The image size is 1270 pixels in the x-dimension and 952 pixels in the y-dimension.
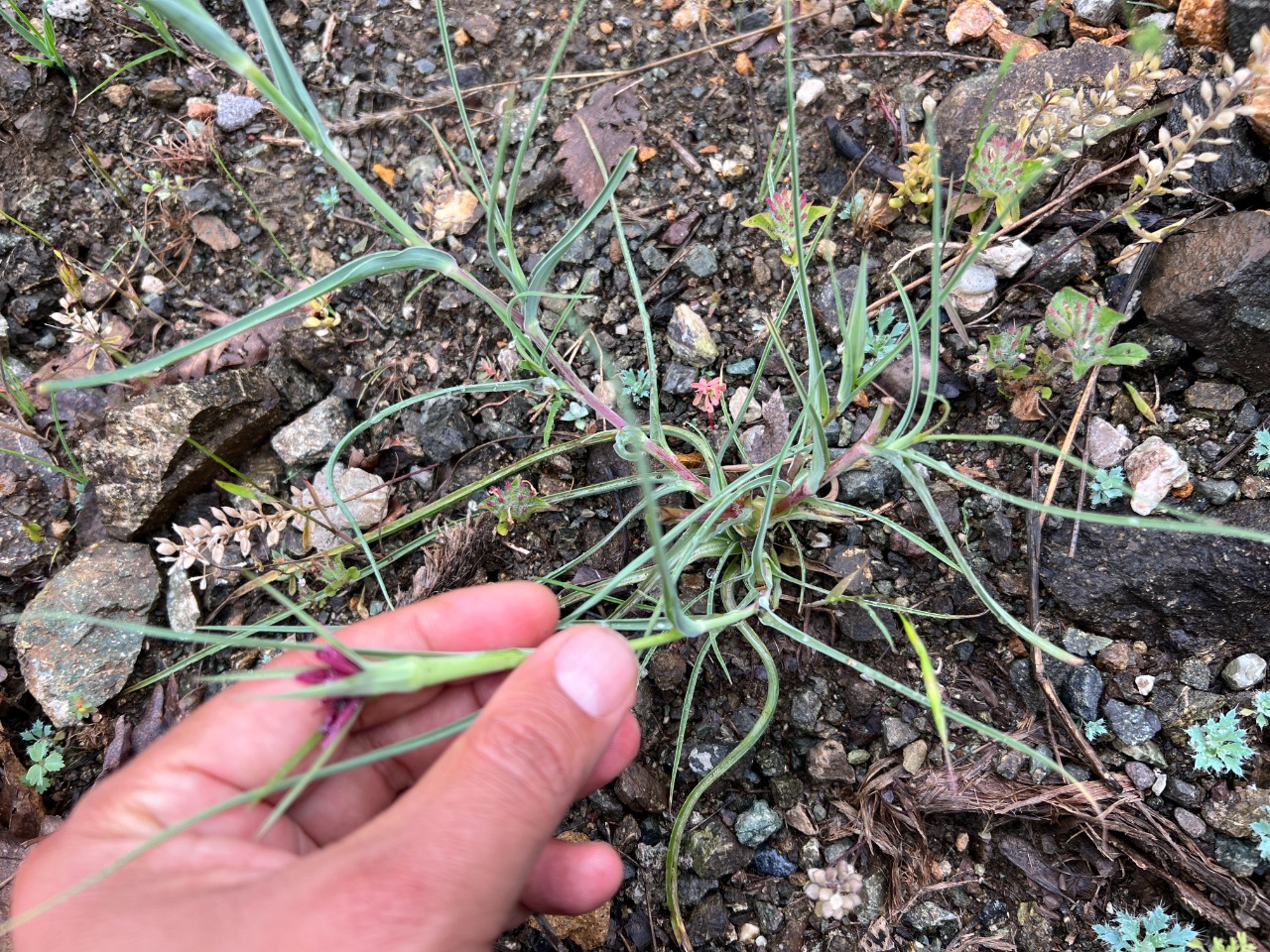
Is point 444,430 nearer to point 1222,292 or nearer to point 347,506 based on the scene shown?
point 347,506

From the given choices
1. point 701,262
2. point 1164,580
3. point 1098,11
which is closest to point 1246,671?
point 1164,580

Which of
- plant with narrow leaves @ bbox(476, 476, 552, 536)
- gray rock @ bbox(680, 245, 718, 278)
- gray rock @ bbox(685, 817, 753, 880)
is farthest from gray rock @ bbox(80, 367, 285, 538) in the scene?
gray rock @ bbox(685, 817, 753, 880)

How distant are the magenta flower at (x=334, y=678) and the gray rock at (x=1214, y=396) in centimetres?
183

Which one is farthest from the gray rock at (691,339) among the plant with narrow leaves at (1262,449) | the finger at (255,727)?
the plant with narrow leaves at (1262,449)

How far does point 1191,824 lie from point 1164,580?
51cm

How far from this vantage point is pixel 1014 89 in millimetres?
1936

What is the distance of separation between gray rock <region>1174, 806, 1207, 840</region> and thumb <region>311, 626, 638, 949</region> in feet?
4.20

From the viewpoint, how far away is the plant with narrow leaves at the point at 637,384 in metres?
1.98

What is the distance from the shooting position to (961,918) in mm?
1653

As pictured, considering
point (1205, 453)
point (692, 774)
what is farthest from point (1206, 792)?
point (692, 774)

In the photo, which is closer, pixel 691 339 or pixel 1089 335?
pixel 1089 335

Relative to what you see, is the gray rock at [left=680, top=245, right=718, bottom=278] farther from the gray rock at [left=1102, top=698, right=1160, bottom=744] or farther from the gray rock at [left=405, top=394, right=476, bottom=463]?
the gray rock at [left=1102, top=698, right=1160, bottom=744]

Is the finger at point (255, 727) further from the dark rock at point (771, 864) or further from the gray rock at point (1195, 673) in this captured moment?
the gray rock at point (1195, 673)

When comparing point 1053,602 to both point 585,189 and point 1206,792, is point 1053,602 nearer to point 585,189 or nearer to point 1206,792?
point 1206,792
